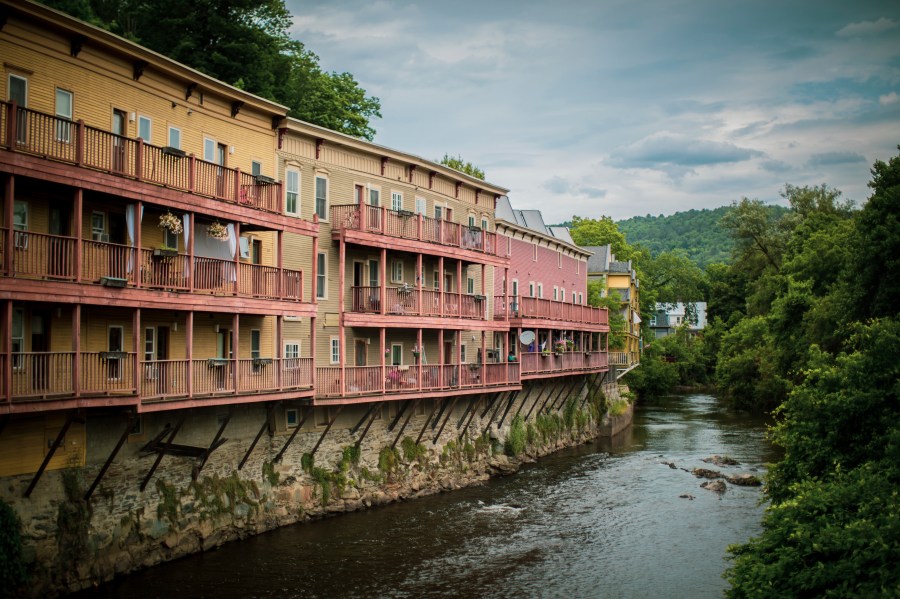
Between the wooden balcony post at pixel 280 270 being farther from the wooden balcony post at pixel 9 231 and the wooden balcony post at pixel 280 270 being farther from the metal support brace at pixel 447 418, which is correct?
the metal support brace at pixel 447 418

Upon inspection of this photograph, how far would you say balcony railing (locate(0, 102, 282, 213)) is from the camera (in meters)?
21.6

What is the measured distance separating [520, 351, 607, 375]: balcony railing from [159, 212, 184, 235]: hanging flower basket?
78.6ft

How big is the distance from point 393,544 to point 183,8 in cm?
3194

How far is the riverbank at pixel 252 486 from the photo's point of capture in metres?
22.4

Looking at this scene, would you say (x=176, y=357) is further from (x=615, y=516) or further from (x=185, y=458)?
(x=615, y=516)

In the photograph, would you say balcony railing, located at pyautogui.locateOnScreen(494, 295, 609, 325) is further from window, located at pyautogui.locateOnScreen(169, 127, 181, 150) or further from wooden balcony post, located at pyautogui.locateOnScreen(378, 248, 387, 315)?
window, located at pyautogui.locateOnScreen(169, 127, 181, 150)

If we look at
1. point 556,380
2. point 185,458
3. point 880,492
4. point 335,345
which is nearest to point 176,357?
point 185,458

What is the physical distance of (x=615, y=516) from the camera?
34406mm

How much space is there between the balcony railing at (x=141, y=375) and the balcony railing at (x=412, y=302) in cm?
579

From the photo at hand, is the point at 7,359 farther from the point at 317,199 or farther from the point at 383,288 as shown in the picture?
the point at 383,288

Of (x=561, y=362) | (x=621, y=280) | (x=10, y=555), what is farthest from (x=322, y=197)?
(x=621, y=280)

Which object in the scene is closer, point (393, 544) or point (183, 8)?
point (393, 544)

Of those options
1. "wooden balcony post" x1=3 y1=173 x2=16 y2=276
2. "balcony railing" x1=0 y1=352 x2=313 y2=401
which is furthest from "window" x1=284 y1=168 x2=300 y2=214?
"wooden balcony post" x1=3 y1=173 x2=16 y2=276

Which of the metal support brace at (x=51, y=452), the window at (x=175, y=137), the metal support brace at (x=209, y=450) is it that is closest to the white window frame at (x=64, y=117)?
the window at (x=175, y=137)
